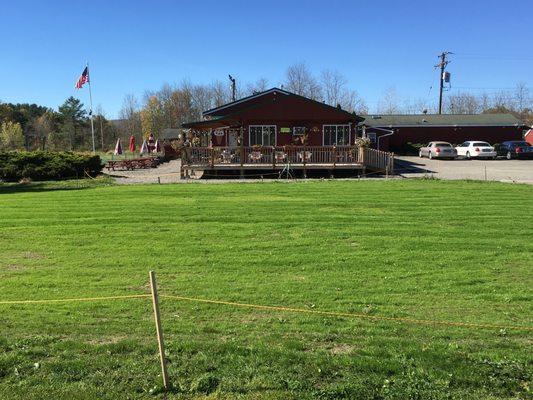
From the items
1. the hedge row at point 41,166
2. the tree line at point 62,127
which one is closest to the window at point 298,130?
the hedge row at point 41,166

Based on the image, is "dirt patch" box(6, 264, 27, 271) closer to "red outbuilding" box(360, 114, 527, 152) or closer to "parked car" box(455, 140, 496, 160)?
"parked car" box(455, 140, 496, 160)

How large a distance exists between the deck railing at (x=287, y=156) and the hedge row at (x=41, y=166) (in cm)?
613

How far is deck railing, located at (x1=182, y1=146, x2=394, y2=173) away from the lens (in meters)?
25.5

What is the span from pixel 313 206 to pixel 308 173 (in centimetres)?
1199

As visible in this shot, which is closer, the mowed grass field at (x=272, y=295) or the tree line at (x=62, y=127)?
the mowed grass field at (x=272, y=295)

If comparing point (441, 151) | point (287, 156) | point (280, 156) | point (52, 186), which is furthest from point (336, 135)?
point (52, 186)

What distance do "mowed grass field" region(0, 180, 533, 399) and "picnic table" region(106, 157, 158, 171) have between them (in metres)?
19.8

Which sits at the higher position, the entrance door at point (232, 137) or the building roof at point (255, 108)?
the building roof at point (255, 108)

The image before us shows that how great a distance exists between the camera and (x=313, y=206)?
1491 cm

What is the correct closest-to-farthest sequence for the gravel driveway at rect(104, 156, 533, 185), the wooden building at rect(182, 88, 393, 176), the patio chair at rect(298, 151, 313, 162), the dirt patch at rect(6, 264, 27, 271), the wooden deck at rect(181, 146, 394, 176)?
the dirt patch at rect(6, 264, 27, 271) → the gravel driveway at rect(104, 156, 533, 185) → the wooden deck at rect(181, 146, 394, 176) → the wooden building at rect(182, 88, 393, 176) → the patio chair at rect(298, 151, 313, 162)

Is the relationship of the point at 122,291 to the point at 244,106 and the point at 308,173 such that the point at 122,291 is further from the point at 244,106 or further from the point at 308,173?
the point at 244,106

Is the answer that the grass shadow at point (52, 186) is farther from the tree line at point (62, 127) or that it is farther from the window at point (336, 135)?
the tree line at point (62, 127)

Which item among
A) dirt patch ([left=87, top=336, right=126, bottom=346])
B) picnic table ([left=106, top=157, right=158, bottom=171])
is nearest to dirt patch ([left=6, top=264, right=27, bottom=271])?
dirt patch ([left=87, top=336, right=126, bottom=346])

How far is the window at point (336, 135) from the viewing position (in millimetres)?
31297
